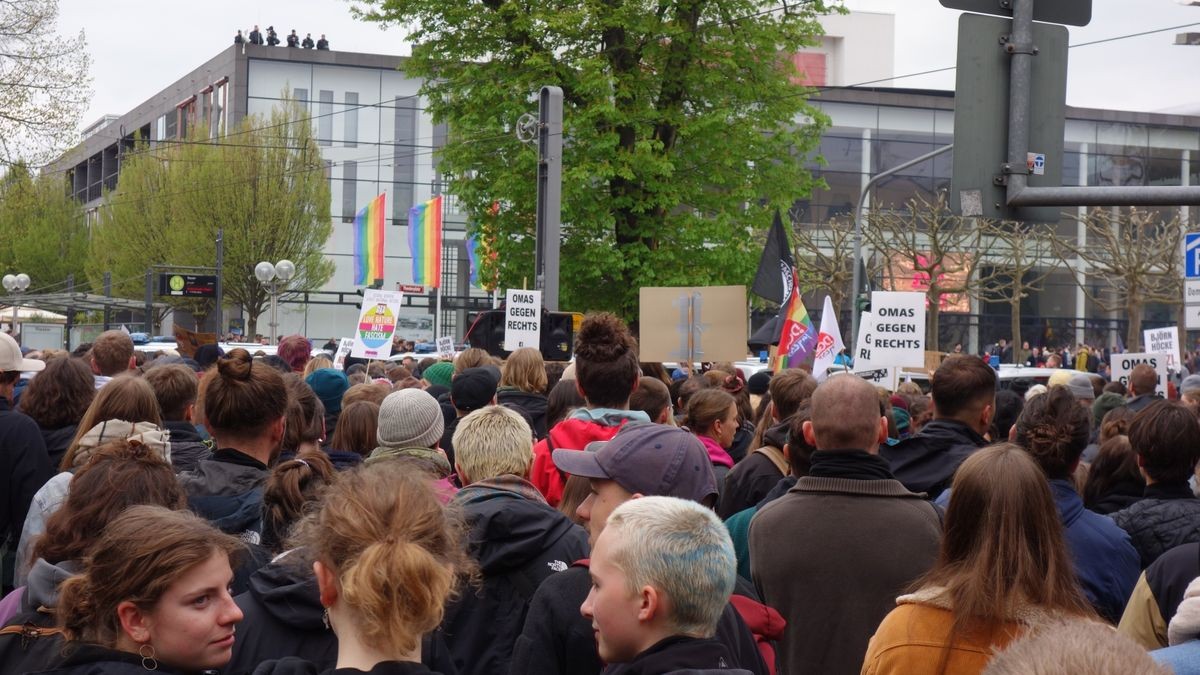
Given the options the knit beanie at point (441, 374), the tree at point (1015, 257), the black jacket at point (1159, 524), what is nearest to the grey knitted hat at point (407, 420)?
the black jacket at point (1159, 524)

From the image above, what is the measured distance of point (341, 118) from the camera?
60562mm

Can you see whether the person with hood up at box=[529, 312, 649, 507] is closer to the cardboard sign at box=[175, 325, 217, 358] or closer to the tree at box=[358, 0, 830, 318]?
the cardboard sign at box=[175, 325, 217, 358]

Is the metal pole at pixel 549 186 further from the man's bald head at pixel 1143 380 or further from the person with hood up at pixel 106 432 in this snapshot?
the person with hood up at pixel 106 432

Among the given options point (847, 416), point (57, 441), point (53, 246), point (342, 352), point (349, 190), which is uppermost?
point (349, 190)

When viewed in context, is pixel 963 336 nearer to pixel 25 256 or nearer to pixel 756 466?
pixel 25 256

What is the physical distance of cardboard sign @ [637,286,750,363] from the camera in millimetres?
13094

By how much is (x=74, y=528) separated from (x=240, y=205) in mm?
51038

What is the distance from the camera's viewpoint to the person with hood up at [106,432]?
5.27 meters

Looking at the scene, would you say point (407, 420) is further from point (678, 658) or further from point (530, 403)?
point (530, 403)

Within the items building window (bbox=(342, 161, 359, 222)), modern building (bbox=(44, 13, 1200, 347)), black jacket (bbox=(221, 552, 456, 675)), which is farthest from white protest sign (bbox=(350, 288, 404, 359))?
building window (bbox=(342, 161, 359, 222))

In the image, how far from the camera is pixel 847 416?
4.58 m

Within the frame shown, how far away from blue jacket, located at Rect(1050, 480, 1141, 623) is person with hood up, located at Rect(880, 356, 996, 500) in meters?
1.32

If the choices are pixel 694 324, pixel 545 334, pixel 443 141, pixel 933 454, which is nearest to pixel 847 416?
pixel 933 454

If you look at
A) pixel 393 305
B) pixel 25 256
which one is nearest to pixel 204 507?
pixel 393 305
